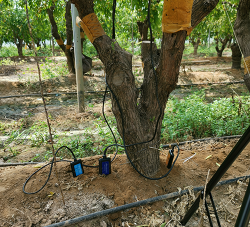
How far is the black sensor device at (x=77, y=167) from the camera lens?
2.08 m

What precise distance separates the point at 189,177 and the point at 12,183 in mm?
1932

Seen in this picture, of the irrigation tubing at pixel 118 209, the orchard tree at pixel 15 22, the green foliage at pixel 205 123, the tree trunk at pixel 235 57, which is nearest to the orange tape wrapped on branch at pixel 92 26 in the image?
the irrigation tubing at pixel 118 209

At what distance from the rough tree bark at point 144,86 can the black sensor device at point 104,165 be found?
0.85 ft

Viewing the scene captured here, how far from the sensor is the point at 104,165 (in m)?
2.12

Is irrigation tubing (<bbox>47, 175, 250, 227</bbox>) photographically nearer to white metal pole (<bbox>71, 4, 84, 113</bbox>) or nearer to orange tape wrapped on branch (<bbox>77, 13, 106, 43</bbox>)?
orange tape wrapped on branch (<bbox>77, 13, 106, 43</bbox>)

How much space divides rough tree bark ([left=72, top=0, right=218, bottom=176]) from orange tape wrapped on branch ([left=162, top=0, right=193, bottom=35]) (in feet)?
0.24

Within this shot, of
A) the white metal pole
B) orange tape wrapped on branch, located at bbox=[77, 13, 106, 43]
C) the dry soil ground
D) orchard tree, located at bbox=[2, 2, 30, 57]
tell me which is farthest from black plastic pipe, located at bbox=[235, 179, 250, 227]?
orchard tree, located at bbox=[2, 2, 30, 57]

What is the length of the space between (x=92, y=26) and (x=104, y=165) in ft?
4.49

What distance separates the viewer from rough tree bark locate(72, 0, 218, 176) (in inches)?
70.9

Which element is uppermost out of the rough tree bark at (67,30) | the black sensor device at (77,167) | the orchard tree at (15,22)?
the orchard tree at (15,22)

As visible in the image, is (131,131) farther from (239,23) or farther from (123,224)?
(239,23)

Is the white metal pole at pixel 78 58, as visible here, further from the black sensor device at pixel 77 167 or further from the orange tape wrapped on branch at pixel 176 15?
A: the orange tape wrapped on branch at pixel 176 15

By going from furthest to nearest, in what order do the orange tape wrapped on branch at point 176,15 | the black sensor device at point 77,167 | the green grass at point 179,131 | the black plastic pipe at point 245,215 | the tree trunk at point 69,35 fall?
1. the tree trunk at point 69,35
2. the green grass at point 179,131
3. the black sensor device at point 77,167
4. the orange tape wrapped on branch at point 176,15
5. the black plastic pipe at point 245,215

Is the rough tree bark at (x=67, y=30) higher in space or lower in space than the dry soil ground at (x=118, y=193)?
higher
